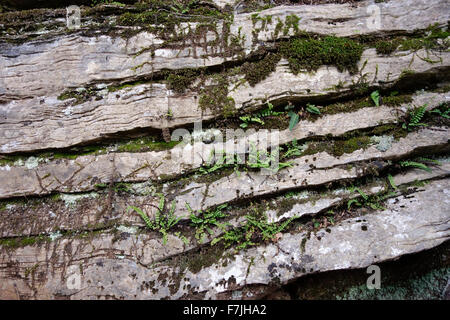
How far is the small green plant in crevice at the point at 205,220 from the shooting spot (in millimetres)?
5594

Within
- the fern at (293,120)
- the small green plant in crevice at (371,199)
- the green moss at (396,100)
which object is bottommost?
the small green plant in crevice at (371,199)

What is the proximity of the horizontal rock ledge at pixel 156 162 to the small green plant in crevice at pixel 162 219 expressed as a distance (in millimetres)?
730

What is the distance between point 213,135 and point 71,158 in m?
3.52

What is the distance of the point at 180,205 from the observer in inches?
228

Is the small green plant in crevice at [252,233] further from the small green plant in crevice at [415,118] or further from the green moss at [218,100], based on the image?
the small green plant in crevice at [415,118]

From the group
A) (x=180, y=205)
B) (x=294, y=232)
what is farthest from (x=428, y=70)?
(x=180, y=205)

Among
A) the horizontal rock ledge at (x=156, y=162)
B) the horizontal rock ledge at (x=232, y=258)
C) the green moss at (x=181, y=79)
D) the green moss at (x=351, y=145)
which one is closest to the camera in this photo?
the horizontal rock ledge at (x=232, y=258)

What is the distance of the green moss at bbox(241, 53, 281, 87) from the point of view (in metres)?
6.10

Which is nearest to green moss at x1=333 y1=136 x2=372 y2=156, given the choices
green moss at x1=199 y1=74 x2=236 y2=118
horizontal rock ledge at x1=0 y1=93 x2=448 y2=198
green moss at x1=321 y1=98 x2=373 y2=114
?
horizontal rock ledge at x1=0 y1=93 x2=448 y2=198

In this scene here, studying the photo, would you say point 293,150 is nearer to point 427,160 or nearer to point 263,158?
point 263,158

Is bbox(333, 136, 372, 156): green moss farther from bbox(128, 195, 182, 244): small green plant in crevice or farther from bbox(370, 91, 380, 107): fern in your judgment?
bbox(128, 195, 182, 244): small green plant in crevice

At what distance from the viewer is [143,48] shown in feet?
20.5

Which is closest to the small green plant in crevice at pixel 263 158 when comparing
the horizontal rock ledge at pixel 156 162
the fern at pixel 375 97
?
the horizontal rock ledge at pixel 156 162

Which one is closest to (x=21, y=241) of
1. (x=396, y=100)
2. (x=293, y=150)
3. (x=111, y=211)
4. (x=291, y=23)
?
(x=111, y=211)
